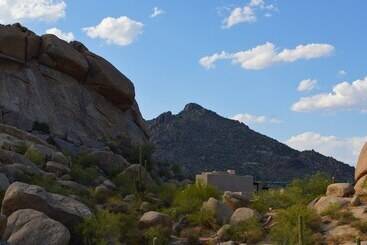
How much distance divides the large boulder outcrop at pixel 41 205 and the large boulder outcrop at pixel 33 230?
0.90m

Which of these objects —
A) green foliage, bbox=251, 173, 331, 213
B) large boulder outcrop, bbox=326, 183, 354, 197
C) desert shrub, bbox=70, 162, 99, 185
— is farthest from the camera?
desert shrub, bbox=70, 162, 99, 185

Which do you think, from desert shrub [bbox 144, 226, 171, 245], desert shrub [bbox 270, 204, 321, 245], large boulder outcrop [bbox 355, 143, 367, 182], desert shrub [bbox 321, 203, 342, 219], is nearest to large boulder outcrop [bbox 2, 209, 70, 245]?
desert shrub [bbox 144, 226, 171, 245]

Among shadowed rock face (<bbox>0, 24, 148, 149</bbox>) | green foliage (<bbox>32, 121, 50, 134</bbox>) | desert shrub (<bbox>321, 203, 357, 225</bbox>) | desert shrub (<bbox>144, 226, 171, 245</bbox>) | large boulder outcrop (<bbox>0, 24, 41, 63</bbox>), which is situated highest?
large boulder outcrop (<bbox>0, 24, 41, 63</bbox>)

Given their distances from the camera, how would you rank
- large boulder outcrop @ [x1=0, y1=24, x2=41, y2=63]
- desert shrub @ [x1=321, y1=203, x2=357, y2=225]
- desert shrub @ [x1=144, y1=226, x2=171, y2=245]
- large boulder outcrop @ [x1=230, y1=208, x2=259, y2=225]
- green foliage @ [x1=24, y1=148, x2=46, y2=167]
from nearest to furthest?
desert shrub @ [x1=144, y1=226, x2=171, y2=245]
desert shrub @ [x1=321, y1=203, x2=357, y2=225]
large boulder outcrop @ [x1=230, y1=208, x2=259, y2=225]
green foliage @ [x1=24, y1=148, x2=46, y2=167]
large boulder outcrop @ [x1=0, y1=24, x2=41, y2=63]

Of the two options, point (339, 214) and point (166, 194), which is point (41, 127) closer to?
point (166, 194)

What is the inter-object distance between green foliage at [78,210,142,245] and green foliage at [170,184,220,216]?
11.8ft

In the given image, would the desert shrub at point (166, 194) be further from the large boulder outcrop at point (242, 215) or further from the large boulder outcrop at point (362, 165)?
the large boulder outcrop at point (362, 165)

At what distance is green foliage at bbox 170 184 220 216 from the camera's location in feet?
83.8

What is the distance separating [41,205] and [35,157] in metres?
10.3

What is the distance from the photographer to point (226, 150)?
69.0 m

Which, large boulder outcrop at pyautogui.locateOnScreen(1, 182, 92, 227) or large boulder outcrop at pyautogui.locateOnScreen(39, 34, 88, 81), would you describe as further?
large boulder outcrop at pyautogui.locateOnScreen(39, 34, 88, 81)

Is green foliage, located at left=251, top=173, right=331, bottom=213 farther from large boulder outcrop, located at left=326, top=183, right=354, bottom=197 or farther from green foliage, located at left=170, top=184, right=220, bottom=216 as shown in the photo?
green foliage, located at left=170, top=184, right=220, bottom=216

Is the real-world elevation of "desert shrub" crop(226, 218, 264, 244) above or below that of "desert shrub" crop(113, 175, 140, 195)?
below

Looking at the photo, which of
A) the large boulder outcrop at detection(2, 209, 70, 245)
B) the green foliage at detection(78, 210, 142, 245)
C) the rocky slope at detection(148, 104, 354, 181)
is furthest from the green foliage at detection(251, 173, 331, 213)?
the rocky slope at detection(148, 104, 354, 181)
